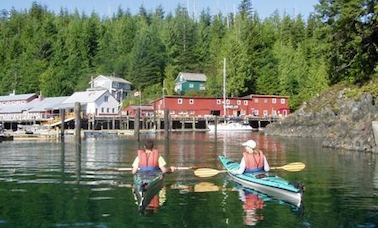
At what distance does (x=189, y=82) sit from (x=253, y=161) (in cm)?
10097

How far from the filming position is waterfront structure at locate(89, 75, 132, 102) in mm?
121812

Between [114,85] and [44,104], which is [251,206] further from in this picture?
[114,85]

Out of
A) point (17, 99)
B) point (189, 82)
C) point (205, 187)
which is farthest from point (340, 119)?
point (17, 99)

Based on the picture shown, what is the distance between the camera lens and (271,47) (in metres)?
134

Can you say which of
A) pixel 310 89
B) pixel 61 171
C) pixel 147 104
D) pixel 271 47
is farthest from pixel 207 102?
pixel 61 171

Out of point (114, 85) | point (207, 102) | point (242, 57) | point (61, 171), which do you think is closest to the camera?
point (61, 171)

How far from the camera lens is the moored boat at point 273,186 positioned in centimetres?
1828

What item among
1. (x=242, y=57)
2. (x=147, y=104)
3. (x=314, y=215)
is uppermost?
(x=242, y=57)

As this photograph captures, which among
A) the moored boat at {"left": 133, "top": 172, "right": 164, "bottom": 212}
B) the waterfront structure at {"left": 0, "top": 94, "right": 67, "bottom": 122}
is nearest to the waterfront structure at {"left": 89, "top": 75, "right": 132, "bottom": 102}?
the waterfront structure at {"left": 0, "top": 94, "right": 67, "bottom": 122}

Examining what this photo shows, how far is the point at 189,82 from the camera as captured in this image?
122m

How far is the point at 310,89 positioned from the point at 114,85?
41024 mm

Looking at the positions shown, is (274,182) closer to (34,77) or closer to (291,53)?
(291,53)

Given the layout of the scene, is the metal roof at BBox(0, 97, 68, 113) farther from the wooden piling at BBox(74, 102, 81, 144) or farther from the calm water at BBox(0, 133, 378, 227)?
the calm water at BBox(0, 133, 378, 227)

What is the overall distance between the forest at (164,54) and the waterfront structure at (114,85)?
4420mm
